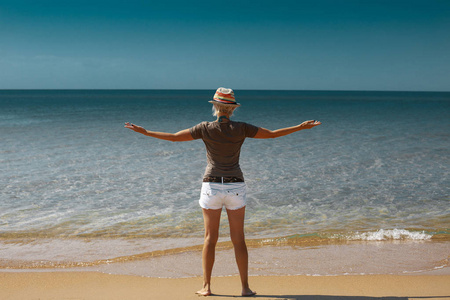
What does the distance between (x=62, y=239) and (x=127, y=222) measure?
4.04 ft

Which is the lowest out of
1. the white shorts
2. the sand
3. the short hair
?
the sand

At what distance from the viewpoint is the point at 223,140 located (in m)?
4.21

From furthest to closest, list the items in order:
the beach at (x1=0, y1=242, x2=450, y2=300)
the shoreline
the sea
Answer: the sea, the shoreline, the beach at (x1=0, y1=242, x2=450, y2=300)

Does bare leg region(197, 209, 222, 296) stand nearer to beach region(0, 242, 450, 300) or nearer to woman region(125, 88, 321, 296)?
woman region(125, 88, 321, 296)

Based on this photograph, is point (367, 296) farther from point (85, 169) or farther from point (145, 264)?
point (85, 169)

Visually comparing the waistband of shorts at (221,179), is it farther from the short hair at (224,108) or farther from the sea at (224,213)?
the sea at (224,213)

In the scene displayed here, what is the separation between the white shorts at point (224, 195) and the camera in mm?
4180

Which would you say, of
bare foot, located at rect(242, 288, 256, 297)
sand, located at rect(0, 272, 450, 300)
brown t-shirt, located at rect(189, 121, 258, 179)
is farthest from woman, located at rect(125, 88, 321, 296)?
sand, located at rect(0, 272, 450, 300)

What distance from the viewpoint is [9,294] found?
4668mm

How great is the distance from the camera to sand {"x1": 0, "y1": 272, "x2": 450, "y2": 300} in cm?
459

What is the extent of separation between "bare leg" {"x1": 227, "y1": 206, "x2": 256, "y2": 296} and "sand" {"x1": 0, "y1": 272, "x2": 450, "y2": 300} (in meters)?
0.26

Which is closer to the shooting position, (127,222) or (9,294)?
(9,294)

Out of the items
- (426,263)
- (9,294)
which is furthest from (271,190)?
(9,294)

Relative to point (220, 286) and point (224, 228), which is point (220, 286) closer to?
point (220, 286)
